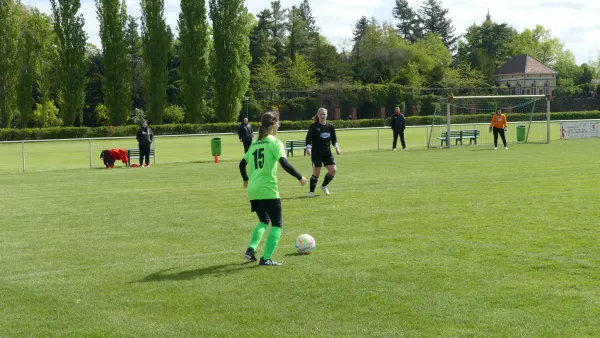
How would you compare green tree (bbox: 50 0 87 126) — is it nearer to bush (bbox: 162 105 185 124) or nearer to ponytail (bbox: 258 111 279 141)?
bush (bbox: 162 105 185 124)

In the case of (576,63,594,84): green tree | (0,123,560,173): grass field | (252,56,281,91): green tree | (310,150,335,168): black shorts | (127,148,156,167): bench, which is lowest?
(0,123,560,173): grass field

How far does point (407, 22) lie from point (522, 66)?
111 feet

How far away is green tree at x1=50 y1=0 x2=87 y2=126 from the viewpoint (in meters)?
63.0

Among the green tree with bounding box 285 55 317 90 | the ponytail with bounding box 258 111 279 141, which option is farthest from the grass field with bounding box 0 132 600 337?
the green tree with bounding box 285 55 317 90

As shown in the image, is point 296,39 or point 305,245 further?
point 296,39

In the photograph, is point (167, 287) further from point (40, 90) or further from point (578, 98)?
point (578, 98)

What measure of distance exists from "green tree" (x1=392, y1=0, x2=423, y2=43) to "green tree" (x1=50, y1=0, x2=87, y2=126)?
87.2m

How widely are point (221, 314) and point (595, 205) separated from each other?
332 inches

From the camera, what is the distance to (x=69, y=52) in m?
63.2

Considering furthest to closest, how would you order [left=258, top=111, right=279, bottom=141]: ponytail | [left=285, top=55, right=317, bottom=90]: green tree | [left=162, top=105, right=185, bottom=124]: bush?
[left=285, top=55, right=317, bottom=90]: green tree, [left=162, top=105, right=185, bottom=124]: bush, [left=258, top=111, right=279, bottom=141]: ponytail

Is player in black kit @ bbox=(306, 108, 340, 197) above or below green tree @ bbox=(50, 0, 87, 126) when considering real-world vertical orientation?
below

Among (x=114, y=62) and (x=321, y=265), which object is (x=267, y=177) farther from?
(x=114, y=62)

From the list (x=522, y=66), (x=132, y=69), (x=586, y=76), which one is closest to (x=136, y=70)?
(x=132, y=69)

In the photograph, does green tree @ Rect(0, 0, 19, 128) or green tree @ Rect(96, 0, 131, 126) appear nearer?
green tree @ Rect(0, 0, 19, 128)
